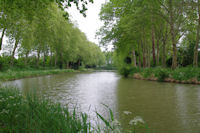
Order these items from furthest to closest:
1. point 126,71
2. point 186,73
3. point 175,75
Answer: point 126,71
point 175,75
point 186,73

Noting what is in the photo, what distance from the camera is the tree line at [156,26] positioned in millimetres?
14258

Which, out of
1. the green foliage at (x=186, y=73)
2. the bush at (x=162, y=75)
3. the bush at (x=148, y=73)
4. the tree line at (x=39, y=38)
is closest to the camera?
the green foliage at (x=186, y=73)

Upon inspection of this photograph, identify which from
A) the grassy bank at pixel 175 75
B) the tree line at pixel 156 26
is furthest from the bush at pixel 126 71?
the grassy bank at pixel 175 75

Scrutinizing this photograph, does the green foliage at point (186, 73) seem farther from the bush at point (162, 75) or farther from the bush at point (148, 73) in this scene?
the bush at point (148, 73)

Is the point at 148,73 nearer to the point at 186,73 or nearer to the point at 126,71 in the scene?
the point at 186,73

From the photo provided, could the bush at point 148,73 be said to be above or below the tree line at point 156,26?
below

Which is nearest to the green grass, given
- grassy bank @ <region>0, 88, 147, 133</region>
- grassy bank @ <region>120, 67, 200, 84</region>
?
grassy bank @ <region>120, 67, 200, 84</region>

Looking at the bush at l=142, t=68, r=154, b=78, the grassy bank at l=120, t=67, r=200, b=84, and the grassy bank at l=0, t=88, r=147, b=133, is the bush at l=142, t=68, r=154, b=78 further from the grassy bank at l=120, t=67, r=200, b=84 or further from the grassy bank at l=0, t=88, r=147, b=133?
the grassy bank at l=0, t=88, r=147, b=133

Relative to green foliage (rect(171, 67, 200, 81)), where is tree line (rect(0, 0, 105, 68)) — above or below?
above

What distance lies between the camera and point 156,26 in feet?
69.0

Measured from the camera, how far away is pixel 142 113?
16.9ft

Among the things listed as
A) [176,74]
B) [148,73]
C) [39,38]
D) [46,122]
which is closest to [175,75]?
[176,74]

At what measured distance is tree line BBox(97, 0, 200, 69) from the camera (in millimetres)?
14258

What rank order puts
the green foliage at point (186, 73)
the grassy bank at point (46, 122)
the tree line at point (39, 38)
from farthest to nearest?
the tree line at point (39, 38), the green foliage at point (186, 73), the grassy bank at point (46, 122)
